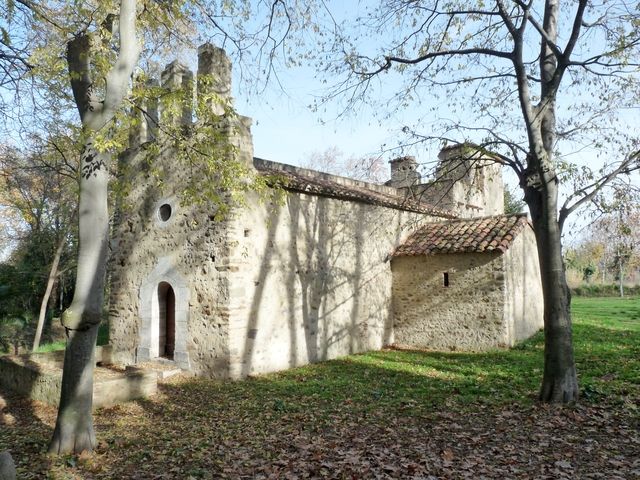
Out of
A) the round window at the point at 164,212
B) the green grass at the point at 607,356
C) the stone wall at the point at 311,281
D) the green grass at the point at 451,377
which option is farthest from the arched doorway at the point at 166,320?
the green grass at the point at 607,356

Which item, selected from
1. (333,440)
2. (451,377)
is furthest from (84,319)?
(451,377)

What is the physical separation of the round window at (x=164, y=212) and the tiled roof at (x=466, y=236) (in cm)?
615

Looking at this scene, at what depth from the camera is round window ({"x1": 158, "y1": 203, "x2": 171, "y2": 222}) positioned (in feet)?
32.3

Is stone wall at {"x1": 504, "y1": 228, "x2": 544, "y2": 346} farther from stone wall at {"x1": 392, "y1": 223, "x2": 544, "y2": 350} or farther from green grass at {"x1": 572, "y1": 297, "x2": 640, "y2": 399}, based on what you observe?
green grass at {"x1": 572, "y1": 297, "x2": 640, "y2": 399}

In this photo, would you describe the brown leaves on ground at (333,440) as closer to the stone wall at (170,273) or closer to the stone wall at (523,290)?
the stone wall at (170,273)

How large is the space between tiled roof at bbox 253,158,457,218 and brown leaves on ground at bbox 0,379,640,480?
156 inches

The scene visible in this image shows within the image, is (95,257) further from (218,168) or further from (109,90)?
(218,168)

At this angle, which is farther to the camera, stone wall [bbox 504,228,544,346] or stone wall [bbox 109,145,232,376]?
stone wall [bbox 504,228,544,346]

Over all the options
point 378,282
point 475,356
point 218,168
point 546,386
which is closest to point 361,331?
point 378,282

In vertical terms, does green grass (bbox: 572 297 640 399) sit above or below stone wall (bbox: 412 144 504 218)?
below

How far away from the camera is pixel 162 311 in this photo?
10281 mm

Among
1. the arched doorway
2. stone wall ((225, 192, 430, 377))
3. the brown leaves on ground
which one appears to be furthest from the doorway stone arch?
the brown leaves on ground

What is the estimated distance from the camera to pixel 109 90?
509 cm

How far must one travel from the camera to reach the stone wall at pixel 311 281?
29.4 feet
